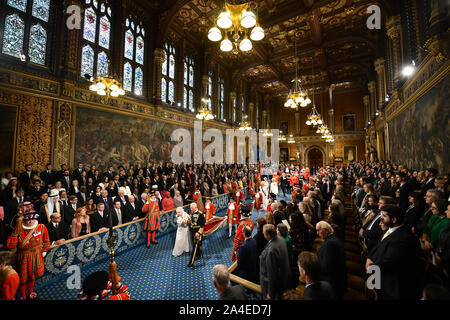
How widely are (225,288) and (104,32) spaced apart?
40.1 ft

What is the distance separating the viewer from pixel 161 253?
5098 mm

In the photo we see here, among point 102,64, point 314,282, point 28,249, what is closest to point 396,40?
point 314,282

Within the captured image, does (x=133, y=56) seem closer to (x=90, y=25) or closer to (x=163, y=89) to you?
(x=90, y=25)

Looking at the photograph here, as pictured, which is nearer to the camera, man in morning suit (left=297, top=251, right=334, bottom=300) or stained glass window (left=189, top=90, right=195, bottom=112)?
man in morning suit (left=297, top=251, right=334, bottom=300)

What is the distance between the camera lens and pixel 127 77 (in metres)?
10.4

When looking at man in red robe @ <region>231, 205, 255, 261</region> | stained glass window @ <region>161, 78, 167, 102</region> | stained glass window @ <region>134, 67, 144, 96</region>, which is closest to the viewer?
man in red robe @ <region>231, 205, 255, 261</region>

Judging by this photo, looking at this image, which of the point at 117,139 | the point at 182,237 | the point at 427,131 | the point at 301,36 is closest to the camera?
the point at 182,237

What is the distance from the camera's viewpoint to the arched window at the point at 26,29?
665 cm

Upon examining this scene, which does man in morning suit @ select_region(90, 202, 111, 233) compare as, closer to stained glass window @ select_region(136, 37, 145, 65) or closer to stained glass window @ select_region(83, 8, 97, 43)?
stained glass window @ select_region(83, 8, 97, 43)

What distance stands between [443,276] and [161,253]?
517 cm

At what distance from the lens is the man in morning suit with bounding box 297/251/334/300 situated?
1.59 metres

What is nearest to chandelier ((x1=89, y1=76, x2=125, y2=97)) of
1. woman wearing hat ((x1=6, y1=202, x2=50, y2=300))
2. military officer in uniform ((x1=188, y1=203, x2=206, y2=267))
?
woman wearing hat ((x1=6, y1=202, x2=50, y2=300))

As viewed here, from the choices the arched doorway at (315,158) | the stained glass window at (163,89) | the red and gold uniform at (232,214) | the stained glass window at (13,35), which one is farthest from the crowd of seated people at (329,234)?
the arched doorway at (315,158)

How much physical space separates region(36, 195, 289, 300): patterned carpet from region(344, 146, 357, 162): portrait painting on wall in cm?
2192
